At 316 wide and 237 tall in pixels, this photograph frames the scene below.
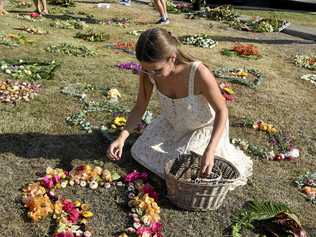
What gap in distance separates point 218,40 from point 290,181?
6.98 m

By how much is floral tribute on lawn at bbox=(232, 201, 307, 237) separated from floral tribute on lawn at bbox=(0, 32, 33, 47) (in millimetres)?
6324

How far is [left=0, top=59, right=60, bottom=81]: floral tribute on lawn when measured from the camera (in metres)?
8.09

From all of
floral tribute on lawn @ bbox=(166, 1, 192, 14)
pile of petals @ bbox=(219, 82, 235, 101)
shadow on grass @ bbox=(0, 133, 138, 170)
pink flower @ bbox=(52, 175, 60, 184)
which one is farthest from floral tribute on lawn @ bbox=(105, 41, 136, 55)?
floral tribute on lawn @ bbox=(166, 1, 192, 14)

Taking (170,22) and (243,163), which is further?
(170,22)

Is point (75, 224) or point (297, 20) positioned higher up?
point (75, 224)

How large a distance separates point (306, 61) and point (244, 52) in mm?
1348

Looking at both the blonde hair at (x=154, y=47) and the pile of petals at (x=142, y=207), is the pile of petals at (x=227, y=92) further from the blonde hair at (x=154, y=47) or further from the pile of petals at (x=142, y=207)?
the blonde hair at (x=154, y=47)

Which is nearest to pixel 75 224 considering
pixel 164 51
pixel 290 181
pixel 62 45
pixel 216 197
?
pixel 216 197

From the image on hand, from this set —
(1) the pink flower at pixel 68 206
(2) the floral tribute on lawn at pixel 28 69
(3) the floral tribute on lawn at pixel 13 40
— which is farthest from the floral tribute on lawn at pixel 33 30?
(1) the pink flower at pixel 68 206

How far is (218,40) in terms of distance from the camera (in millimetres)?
12352

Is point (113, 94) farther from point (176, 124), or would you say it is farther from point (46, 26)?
point (46, 26)

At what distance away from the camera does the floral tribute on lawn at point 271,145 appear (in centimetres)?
640

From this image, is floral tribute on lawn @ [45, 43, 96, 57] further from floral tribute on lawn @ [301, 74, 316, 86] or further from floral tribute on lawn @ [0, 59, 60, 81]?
floral tribute on lawn @ [301, 74, 316, 86]

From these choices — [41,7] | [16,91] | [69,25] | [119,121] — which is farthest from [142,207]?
[41,7]
